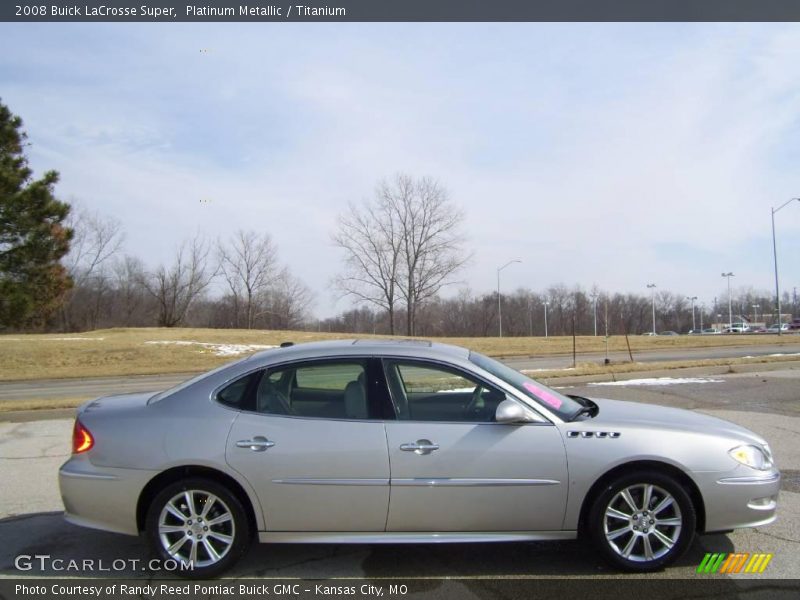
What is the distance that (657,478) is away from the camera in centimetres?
379

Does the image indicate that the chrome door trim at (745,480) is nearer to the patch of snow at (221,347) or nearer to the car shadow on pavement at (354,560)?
the car shadow on pavement at (354,560)

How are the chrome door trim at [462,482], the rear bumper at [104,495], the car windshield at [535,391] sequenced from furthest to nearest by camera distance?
the car windshield at [535,391] → the rear bumper at [104,495] → the chrome door trim at [462,482]

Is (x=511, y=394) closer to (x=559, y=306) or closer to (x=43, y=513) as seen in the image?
(x=43, y=513)

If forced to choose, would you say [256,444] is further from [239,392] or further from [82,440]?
[82,440]

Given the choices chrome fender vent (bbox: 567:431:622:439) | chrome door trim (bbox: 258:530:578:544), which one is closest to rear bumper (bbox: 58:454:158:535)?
chrome door trim (bbox: 258:530:578:544)

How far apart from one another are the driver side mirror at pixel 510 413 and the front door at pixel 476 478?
0.19 feet

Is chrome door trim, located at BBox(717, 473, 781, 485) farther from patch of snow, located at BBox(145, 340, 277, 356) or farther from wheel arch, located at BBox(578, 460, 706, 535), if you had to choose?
patch of snow, located at BBox(145, 340, 277, 356)

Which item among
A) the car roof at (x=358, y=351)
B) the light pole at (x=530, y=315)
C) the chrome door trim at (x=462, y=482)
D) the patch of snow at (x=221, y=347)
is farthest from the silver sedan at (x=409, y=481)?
the light pole at (x=530, y=315)

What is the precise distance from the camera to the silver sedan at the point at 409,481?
3.77 m

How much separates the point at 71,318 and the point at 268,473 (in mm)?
73906

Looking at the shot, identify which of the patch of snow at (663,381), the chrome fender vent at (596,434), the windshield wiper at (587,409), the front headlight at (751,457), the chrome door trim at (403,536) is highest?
the windshield wiper at (587,409)

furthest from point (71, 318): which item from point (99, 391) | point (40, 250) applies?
point (99, 391)

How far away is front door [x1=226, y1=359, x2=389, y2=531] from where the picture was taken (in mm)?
3770

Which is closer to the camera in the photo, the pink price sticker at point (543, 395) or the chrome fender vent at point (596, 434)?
the chrome fender vent at point (596, 434)
